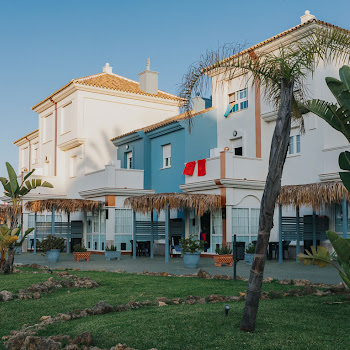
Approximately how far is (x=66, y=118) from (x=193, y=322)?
88.0ft

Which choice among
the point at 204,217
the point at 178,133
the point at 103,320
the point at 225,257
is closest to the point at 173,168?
the point at 178,133

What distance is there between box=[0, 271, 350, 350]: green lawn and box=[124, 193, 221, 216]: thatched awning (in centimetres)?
852

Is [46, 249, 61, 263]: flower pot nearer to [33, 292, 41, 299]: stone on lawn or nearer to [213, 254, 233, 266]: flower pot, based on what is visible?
[213, 254, 233, 266]: flower pot

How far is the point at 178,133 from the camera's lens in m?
25.5

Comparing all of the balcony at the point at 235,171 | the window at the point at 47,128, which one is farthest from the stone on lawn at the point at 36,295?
the window at the point at 47,128

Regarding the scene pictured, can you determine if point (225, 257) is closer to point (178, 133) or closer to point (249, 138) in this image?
point (249, 138)

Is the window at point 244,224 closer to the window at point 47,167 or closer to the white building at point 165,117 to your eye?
the white building at point 165,117

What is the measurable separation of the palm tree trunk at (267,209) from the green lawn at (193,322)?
0.33 meters

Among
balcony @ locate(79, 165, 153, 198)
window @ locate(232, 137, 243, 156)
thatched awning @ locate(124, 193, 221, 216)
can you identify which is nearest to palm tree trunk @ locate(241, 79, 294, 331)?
thatched awning @ locate(124, 193, 221, 216)

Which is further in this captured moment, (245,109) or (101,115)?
(101,115)

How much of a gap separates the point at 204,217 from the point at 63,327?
15.5m

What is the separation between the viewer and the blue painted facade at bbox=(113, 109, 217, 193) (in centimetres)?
2452

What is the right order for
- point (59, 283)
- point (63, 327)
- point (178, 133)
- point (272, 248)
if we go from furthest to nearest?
point (178, 133)
point (272, 248)
point (59, 283)
point (63, 327)

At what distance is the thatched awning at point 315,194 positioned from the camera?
51.7 feet
